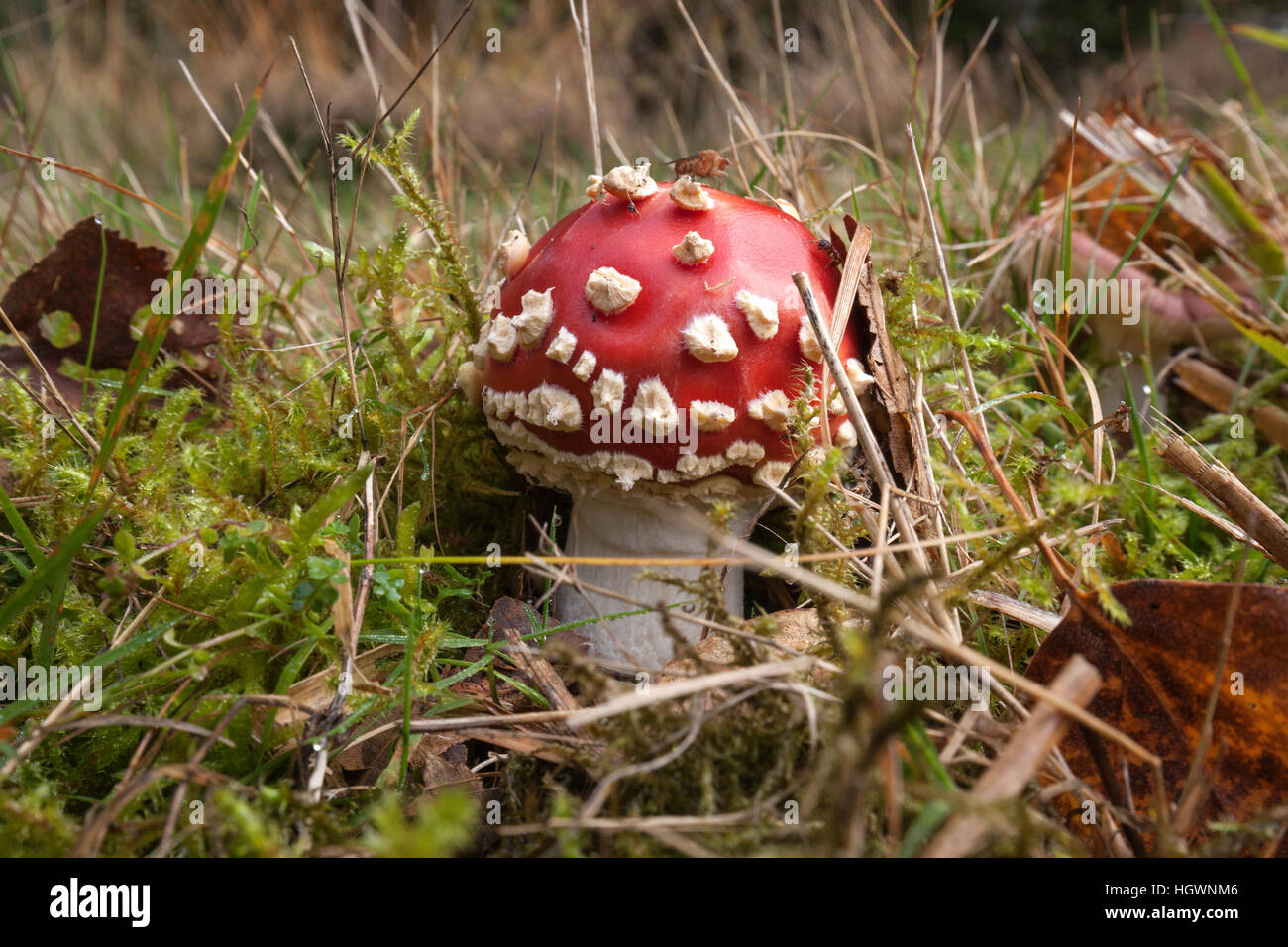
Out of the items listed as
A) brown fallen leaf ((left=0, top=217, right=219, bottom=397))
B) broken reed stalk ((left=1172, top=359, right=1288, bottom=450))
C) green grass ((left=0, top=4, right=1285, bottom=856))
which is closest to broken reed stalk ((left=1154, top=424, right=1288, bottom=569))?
green grass ((left=0, top=4, right=1285, bottom=856))

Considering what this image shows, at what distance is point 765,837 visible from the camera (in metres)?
0.99

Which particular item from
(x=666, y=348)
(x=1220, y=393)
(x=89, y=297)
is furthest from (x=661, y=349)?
(x=1220, y=393)

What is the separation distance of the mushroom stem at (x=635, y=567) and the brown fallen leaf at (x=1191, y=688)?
2.29ft

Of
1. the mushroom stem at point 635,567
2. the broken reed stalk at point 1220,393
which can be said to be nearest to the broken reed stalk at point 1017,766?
the mushroom stem at point 635,567

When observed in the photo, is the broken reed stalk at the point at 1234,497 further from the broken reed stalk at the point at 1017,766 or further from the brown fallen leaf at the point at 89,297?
the brown fallen leaf at the point at 89,297

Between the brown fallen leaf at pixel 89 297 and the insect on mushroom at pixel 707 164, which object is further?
the brown fallen leaf at pixel 89 297

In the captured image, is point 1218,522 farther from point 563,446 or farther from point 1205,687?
point 563,446

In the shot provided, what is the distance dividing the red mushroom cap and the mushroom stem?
0.51 feet

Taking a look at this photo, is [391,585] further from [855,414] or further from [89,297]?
[89,297]

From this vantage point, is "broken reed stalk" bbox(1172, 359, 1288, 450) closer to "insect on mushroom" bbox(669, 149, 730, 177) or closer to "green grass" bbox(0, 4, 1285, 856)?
"green grass" bbox(0, 4, 1285, 856)

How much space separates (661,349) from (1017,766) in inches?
34.5

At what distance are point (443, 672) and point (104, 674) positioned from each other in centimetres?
56

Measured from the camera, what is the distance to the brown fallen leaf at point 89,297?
2.18 metres
